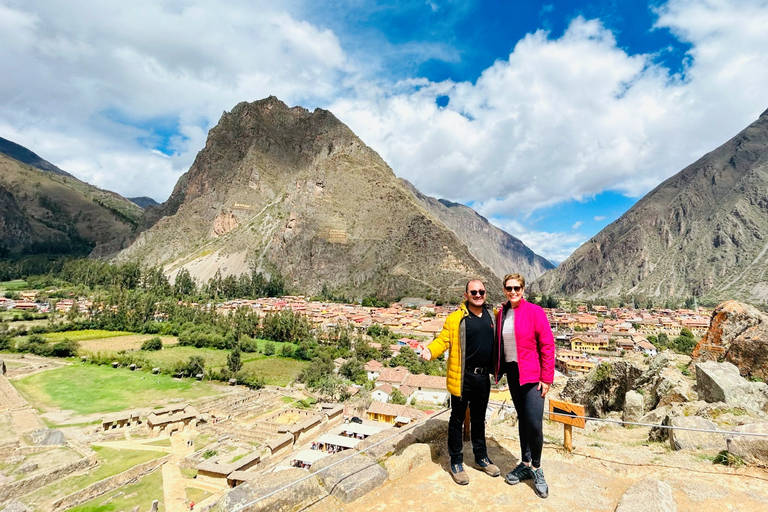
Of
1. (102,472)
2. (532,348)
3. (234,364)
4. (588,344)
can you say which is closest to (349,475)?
(532,348)

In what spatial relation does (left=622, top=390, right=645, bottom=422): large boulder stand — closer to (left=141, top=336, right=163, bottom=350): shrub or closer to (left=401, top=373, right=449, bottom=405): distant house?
(left=401, top=373, right=449, bottom=405): distant house

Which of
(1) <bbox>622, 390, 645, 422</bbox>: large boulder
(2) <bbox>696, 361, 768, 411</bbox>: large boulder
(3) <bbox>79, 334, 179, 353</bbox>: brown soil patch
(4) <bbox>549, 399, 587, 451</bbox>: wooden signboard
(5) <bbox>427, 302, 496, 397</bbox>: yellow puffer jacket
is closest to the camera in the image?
(5) <bbox>427, 302, 496, 397</bbox>: yellow puffer jacket

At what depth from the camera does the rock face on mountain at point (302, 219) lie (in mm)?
121062

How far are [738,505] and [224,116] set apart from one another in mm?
205911

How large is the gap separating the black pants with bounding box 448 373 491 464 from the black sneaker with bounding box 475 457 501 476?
51 millimetres

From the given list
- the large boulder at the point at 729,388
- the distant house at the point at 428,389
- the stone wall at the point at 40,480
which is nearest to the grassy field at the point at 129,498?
the stone wall at the point at 40,480

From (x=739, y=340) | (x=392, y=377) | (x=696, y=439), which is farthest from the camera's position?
(x=392, y=377)

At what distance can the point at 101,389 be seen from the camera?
39.3 meters

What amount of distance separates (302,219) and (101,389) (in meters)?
100

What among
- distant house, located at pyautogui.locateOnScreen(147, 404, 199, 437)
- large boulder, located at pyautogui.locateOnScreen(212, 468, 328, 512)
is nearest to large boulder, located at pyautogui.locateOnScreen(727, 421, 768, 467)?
large boulder, located at pyautogui.locateOnScreen(212, 468, 328, 512)

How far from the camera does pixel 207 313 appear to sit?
7250 centimetres

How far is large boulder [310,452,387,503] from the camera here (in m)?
4.30

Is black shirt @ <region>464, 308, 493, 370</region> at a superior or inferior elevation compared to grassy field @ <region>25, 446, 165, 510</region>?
superior

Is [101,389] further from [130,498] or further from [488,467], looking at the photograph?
[488,467]
